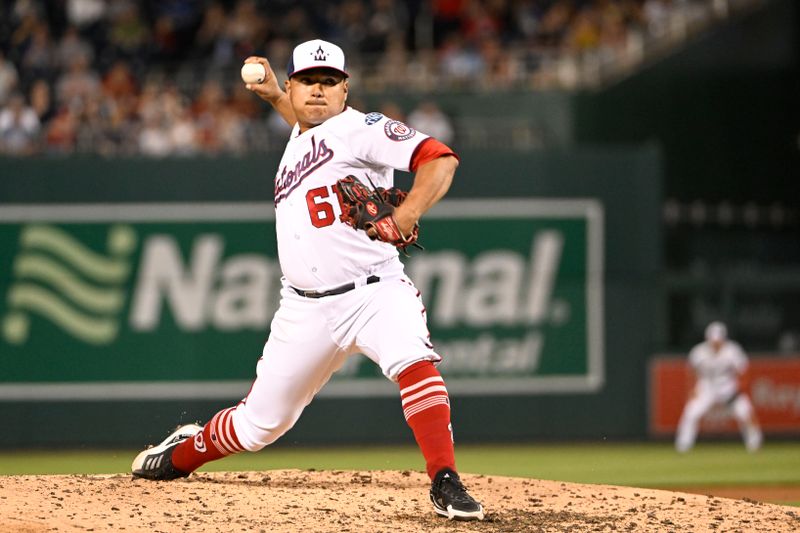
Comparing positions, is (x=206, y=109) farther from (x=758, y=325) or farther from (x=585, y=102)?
(x=758, y=325)

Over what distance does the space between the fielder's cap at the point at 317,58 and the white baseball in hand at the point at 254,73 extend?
1.98ft

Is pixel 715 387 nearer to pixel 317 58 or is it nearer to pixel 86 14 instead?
pixel 317 58

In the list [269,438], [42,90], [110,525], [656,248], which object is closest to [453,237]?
[656,248]

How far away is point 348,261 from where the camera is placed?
5625 mm

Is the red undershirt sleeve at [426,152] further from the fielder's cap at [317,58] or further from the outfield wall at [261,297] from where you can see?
the outfield wall at [261,297]

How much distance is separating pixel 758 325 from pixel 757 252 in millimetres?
3351

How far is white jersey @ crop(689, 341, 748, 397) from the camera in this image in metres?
13.4

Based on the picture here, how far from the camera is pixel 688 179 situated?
17.8m

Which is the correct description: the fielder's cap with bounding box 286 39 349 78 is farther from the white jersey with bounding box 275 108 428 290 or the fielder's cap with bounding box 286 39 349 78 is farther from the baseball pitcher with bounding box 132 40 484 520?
the white jersey with bounding box 275 108 428 290

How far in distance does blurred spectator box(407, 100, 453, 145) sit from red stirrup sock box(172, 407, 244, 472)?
8.47m

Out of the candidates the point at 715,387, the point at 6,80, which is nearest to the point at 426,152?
the point at 715,387

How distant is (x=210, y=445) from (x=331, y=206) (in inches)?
53.1

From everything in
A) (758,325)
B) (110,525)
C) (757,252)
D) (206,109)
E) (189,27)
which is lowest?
(110,525)

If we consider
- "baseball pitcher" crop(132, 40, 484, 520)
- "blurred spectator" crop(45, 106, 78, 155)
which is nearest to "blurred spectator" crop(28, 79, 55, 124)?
"blurred spectator" crop(45, 106, 78, 155)
